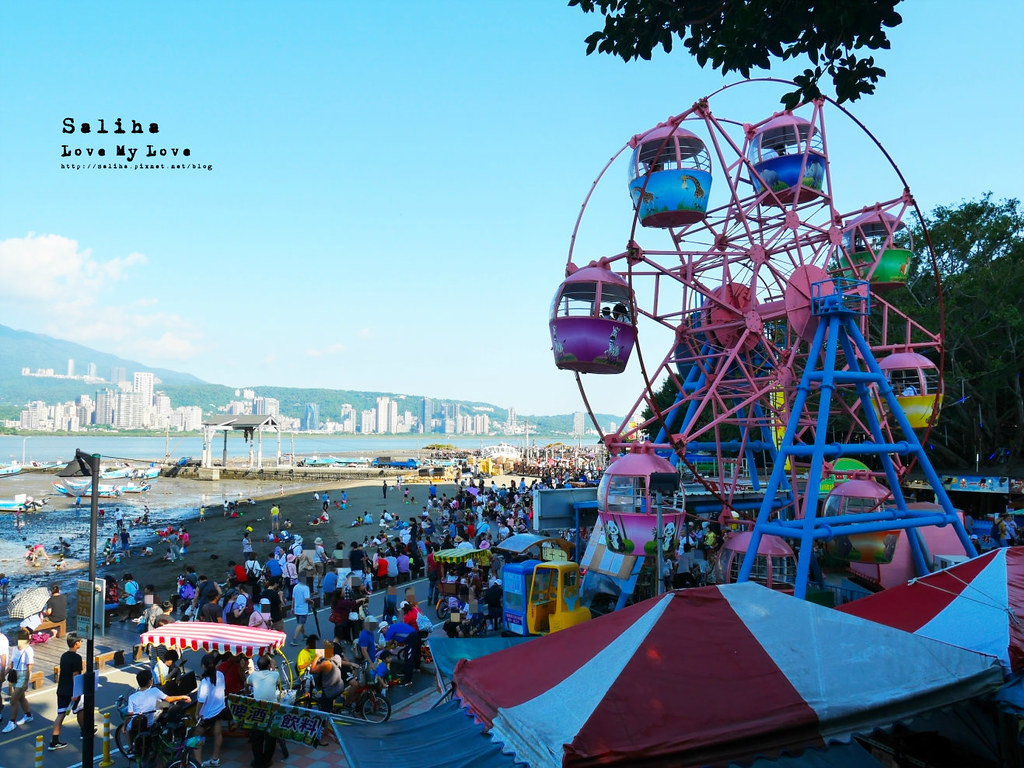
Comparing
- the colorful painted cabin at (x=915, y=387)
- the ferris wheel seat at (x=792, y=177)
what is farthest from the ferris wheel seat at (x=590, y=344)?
the colorful painted cabin at (x=915, y=387)

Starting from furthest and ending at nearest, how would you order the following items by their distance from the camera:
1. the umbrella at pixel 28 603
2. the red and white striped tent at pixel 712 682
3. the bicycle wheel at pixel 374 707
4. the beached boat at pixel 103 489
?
the beached boat at pixel 103 489 → the umbrella at pixel 28 603 → the bicycle wheel at pixel 374 707 → the red and white striped tent at pixel 712 682

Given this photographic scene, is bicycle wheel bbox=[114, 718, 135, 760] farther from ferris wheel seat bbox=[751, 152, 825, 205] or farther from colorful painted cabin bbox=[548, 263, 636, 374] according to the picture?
ferris wheel seat bbox=[751, 152, 825, 205]

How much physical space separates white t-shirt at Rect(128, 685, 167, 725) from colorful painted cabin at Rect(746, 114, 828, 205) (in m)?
13.8

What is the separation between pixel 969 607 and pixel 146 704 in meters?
9.10

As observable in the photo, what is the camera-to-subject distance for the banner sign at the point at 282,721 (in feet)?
26.6

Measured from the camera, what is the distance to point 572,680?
5.13 m

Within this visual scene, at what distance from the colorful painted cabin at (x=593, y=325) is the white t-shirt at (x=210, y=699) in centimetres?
771

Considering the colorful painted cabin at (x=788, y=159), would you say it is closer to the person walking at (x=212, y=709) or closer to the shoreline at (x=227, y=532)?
the person walking at (x=212, y=709)

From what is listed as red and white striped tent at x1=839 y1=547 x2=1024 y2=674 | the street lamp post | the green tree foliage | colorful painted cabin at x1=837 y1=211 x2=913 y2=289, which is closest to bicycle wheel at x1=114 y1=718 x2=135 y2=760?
the street lamp post

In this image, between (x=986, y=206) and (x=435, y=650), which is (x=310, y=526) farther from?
(x=986, y=206)

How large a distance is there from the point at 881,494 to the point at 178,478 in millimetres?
74126

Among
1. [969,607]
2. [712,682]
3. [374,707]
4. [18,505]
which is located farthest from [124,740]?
[18,505]

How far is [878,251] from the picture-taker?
14.9m

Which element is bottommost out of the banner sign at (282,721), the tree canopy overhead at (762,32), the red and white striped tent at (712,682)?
the banner sign at (282,721)
